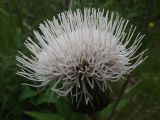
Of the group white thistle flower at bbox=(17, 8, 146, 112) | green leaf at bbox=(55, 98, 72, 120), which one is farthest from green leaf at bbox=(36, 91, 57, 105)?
white thistle flower at bbox=(17, 8, 146, 112)

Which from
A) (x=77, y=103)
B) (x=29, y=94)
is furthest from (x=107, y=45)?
(x=29, y=94)

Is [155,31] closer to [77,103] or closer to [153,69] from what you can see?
[153,69]

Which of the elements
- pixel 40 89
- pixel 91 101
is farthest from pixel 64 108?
pixel 91 101

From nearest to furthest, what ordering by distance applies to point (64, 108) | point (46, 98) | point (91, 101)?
point (91, 101), point (64, 108), point (46, 98)

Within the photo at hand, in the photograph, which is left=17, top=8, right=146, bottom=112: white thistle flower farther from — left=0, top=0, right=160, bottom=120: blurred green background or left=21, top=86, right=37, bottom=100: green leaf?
left=21, top=86, right=37, bottom=100: green leaf

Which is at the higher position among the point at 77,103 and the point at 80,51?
the point at 80,51

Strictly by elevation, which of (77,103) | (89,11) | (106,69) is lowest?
(77,103)

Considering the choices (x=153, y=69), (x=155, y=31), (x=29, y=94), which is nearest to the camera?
(x=29, y=94)

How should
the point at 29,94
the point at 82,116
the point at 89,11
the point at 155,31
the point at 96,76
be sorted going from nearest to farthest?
the point at 96,76 < the point at 89,11 < the point at 82,116 < the point at 29,94 < the point at 155,31

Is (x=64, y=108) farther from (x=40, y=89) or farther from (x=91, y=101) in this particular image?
(x=91, y=101)
